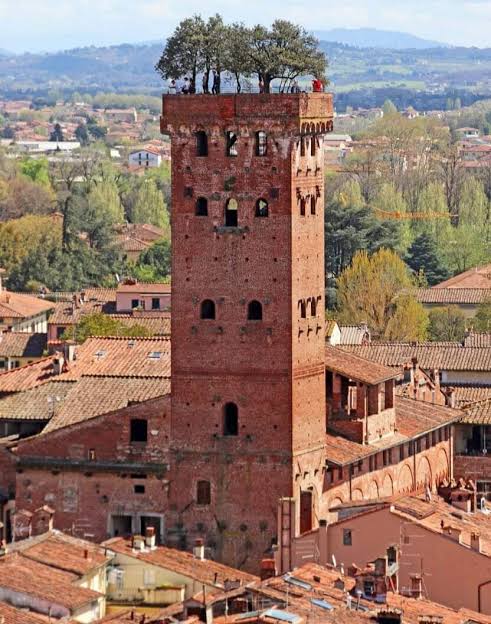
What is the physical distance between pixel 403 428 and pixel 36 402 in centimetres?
706

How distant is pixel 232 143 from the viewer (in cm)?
5259

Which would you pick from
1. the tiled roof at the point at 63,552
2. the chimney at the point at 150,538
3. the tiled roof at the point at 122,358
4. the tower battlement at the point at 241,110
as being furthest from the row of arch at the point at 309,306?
the tiled roof at the point at 63,552

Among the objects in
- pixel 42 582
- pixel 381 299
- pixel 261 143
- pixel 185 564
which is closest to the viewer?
pixel 42 582

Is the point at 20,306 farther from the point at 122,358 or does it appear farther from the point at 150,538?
the point at 150,538

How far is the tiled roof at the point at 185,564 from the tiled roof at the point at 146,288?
133ft

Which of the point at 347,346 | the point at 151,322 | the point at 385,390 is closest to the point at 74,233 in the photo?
the point at 151,322

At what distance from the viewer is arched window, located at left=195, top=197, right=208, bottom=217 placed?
173 ft

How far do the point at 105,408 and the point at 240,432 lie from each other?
2.88 m

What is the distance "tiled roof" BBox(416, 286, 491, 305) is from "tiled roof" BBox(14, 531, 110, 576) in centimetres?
4455

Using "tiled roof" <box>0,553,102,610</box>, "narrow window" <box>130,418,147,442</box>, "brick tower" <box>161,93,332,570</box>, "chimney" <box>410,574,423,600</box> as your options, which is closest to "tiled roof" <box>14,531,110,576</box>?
"tiled roof" <box>0,553,102,610</box>

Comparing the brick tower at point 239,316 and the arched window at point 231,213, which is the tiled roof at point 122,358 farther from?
the arched window at point 231,213

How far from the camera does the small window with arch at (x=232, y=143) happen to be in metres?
52.5

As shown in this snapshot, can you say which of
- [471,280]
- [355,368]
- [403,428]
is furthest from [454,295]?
[355,368]

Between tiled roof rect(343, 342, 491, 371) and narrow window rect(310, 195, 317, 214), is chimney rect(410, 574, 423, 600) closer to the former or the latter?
narrow window rect(310, 195, 317, 214)
